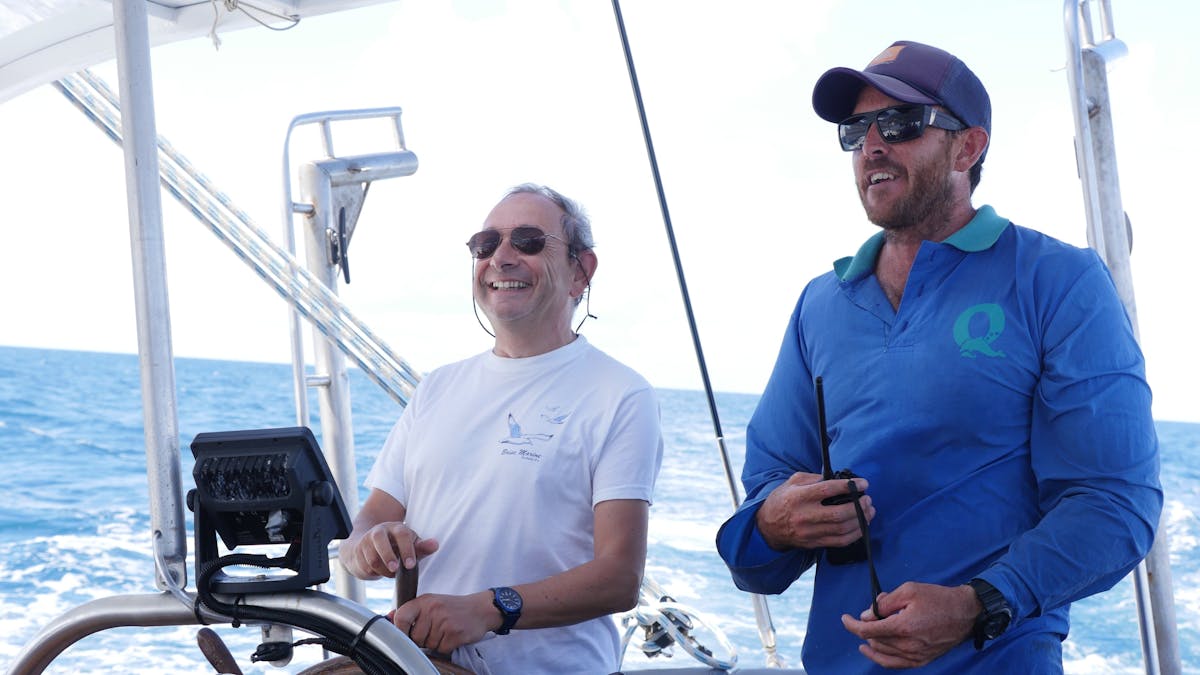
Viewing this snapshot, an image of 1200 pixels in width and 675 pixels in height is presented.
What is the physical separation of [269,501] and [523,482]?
0.59m

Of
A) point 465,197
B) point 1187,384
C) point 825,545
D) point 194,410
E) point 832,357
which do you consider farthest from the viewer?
point 465,197

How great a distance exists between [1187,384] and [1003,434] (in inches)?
1011

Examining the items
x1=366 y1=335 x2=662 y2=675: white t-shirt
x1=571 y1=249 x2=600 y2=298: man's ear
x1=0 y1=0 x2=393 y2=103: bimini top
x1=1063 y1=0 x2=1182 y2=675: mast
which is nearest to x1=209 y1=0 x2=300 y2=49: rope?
x1=0 y1=0 x2=393 y2=103: bimini top

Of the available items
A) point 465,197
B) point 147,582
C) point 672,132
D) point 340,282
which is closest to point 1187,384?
point 672,132

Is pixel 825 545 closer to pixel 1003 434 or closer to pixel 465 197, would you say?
pixel 1003 434

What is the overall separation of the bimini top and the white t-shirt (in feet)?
3.00

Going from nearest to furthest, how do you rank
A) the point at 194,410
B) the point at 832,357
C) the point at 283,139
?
the point at 832,357, the point at 283,139, the point at 194,410

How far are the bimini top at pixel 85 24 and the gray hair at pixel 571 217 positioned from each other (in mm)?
595

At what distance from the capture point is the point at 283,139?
2.69 meters

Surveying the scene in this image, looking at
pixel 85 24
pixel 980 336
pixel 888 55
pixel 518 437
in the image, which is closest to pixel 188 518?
pixel 85 24

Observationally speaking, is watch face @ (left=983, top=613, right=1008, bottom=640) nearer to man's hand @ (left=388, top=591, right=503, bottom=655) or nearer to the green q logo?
the green q logo

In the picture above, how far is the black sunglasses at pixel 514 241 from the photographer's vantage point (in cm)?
194

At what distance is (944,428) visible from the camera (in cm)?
135

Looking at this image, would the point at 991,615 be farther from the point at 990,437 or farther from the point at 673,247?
the point at 673,247
